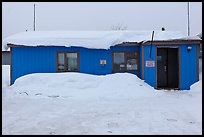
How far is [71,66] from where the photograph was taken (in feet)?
47.6

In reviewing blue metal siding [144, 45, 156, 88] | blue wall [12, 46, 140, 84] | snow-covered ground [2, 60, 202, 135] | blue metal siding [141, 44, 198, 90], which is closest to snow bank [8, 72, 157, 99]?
snow-covered ground [2, 60, 202, 135]

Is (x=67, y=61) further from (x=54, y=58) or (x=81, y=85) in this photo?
(x=81, y=85)

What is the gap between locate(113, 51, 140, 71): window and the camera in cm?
1443

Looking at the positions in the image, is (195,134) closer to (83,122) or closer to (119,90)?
(83,122)

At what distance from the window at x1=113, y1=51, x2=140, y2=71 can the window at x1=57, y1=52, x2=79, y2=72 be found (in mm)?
2402

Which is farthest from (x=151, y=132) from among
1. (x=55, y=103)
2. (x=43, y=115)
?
(x=55, y=103)

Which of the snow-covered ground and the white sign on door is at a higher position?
the white sign on door

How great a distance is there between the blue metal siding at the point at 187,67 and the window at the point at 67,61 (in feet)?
20.3

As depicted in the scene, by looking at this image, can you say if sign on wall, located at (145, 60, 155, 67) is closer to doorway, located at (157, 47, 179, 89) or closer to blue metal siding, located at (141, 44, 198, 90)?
blue metal siding, located at (141, 44, 198, 90)

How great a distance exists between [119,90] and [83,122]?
18.0ft

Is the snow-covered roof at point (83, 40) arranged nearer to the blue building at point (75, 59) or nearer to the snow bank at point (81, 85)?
the blue building at point (75, 59)

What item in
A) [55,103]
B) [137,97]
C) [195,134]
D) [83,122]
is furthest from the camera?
[137,97]

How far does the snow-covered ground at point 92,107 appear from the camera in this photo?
5.79 metres

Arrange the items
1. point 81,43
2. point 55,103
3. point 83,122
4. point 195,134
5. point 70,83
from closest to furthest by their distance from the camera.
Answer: point 195,134, point 83,122, point 55,103, point 70,83, point 81,43
